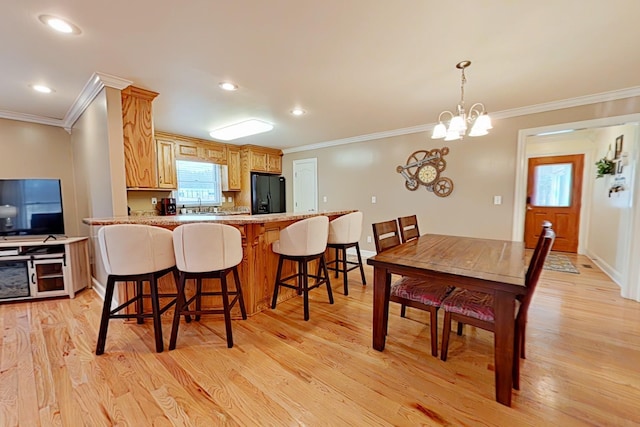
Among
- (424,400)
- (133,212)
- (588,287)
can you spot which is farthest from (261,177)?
(588,287)

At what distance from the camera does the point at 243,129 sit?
398cm

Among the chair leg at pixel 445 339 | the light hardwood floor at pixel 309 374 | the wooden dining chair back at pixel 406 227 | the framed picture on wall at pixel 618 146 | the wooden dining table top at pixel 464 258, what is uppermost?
the framed picture on wall at pixel 618 146

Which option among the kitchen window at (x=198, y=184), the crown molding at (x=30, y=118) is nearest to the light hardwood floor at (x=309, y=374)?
the crown molding at (x=30, y=118)

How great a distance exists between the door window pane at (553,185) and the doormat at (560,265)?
1.13m

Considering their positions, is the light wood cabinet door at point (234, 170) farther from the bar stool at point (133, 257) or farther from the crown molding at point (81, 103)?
the bar stool at point (133, 257)

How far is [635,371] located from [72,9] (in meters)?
4.08

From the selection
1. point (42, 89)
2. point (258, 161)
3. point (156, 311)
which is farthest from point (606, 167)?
point (42, 89)

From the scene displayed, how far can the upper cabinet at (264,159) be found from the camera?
555 centimetres

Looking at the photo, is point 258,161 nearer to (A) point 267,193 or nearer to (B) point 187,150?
(A) point 267,193

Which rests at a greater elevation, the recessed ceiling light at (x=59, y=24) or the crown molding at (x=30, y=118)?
the recessed ceiling light at (x=59, y=24)

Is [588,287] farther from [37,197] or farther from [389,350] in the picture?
[37,197]

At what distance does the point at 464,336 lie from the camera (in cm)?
216

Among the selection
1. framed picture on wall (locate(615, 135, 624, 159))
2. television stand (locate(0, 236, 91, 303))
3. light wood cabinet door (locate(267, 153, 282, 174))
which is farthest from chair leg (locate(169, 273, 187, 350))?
framed picture on wall (locate(615, 135, 624, 159))

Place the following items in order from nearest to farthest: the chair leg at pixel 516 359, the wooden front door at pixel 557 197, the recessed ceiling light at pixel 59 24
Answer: the chair leg at pixel 516 359 → the recessed ceiling light at pixel 59 24 → the wooden front door at pixel 557 197
